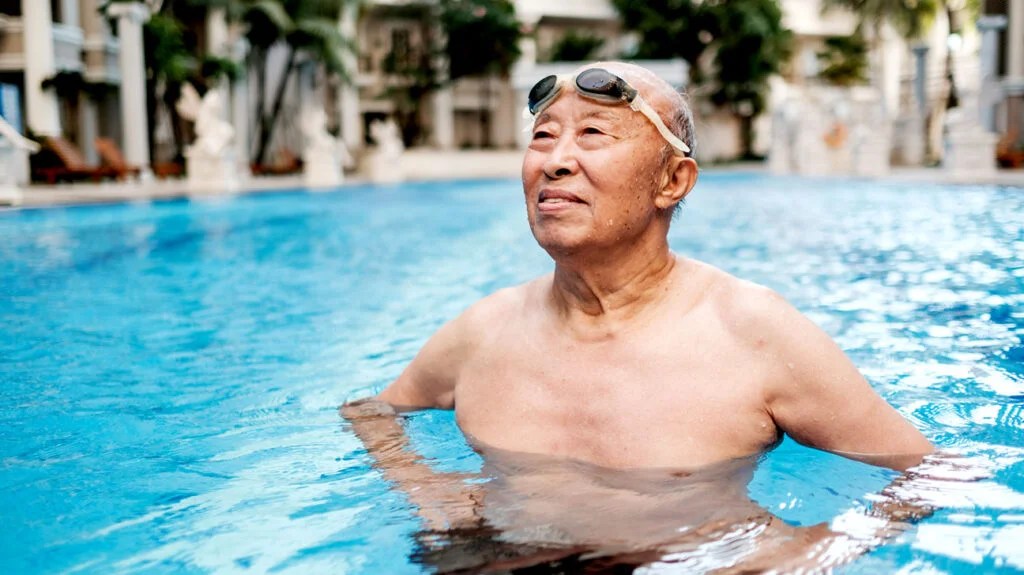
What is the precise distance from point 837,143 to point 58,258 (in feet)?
73.1

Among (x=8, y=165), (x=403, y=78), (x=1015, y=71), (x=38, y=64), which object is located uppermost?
(x=403, y=78)

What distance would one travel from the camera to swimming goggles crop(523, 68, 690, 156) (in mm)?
2135

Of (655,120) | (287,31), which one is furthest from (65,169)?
(655,120)

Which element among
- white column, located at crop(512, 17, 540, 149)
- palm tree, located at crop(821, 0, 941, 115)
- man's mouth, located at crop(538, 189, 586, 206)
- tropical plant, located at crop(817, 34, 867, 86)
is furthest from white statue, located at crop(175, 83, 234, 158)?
tropical plant, located at crop(817, 34, 867, 86)

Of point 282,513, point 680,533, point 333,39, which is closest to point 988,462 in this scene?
point 680,533

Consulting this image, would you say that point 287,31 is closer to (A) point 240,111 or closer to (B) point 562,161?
(A) point 240,111

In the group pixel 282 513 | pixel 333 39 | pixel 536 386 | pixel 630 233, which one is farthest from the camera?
pixel 333 39

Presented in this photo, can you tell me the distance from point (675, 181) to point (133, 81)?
24.2m

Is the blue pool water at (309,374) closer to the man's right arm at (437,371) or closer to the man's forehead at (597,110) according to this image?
the man's right arm at (437,371)

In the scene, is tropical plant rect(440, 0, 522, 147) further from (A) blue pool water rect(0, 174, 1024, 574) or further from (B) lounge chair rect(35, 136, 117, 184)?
(A) blue pool water rect(0, 174, 1024, 574)

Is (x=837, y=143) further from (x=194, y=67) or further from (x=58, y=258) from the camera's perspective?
(x=58, y=258)

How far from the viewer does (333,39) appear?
29.6 metres

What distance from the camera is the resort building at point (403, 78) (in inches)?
867

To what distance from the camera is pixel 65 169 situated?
19922 mm
